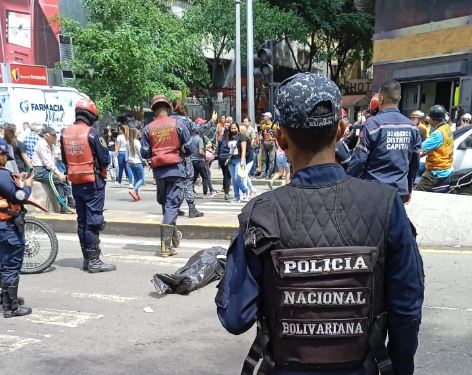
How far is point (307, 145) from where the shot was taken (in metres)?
1.72

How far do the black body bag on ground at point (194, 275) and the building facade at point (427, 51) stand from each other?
1324cm

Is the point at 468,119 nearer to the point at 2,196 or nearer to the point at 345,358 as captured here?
the point at 2,196

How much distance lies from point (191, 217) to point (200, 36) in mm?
19196

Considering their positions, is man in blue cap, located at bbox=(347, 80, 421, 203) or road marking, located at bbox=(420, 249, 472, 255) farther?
road marking, located at bbox=(420, 249, 472, 255)

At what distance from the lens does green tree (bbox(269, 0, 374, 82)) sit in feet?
94.8

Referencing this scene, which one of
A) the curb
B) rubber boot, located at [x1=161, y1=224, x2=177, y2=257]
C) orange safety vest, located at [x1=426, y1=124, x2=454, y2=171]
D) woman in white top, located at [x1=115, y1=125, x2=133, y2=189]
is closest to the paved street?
rubber boot, located at [x1=161, y1=224, x2=177, y2=257]

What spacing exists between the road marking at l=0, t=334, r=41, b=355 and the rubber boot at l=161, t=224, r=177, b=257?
8.25 ft

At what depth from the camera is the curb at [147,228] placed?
777cm

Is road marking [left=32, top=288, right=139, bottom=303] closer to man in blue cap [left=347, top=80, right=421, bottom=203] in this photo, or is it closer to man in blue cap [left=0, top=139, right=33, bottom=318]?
man in blue cap [left=0, top=139, right=33, bottom=318]

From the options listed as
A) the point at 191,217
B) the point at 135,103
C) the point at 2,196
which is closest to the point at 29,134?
the point at 191,217

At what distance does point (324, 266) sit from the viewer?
1.63 metres

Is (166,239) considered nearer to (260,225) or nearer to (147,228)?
(147,228)

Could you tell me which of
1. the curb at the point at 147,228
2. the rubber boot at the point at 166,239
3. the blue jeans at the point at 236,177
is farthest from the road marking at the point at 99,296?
the blue jeans at the point at 236,177

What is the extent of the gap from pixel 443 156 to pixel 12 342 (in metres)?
6.16
